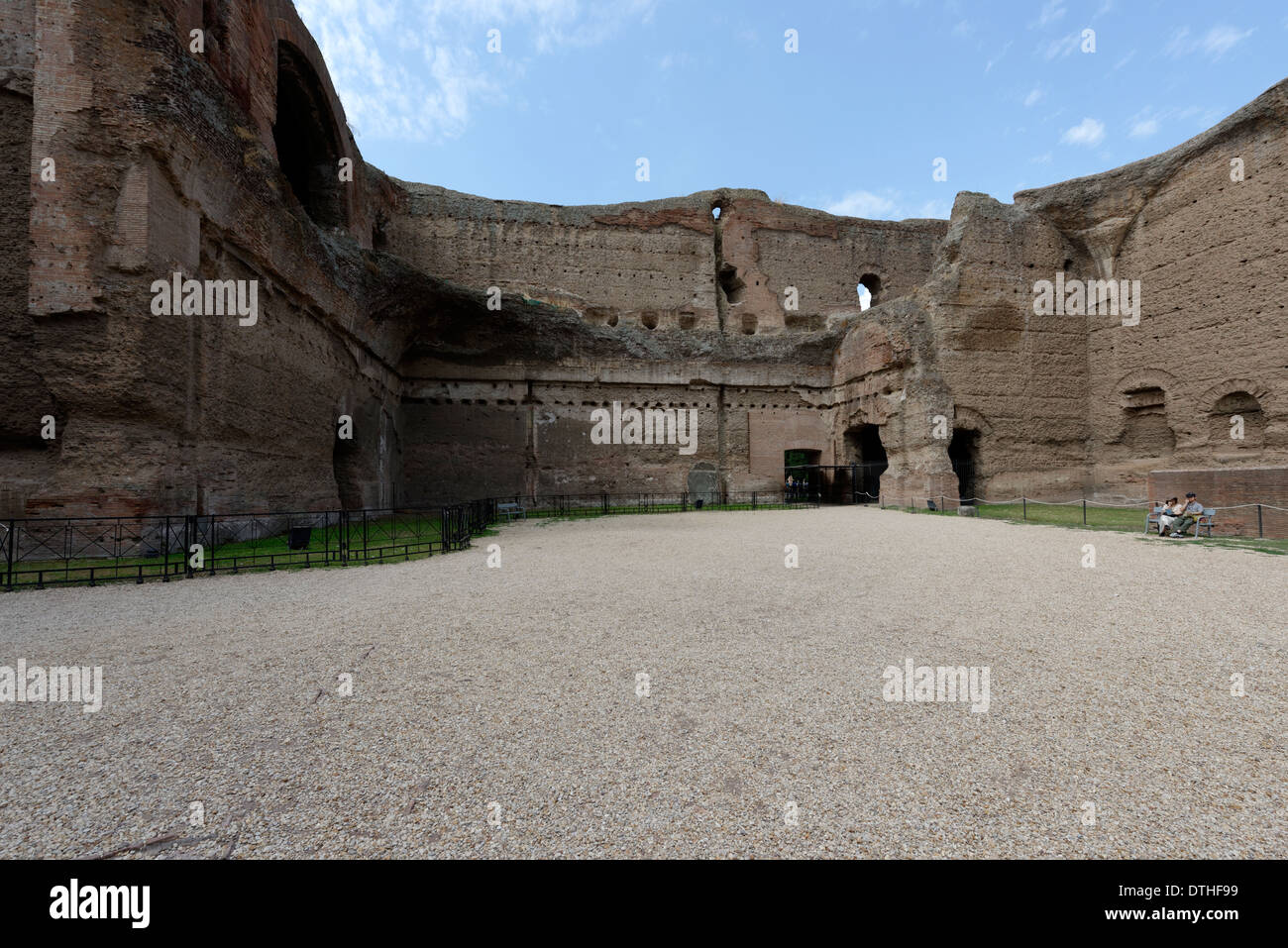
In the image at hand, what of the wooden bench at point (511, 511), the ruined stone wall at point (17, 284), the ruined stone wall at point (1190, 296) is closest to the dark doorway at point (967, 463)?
the ruined stone wall at point (1190, 296)

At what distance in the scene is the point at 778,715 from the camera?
8.98 ft

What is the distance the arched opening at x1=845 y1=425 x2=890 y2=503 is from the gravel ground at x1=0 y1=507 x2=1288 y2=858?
1532 centimetres

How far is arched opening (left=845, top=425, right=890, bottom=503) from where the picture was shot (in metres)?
20.6

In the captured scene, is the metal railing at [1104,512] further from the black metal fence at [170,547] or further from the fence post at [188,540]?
the fence post at [188,540]

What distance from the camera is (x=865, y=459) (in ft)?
70.1

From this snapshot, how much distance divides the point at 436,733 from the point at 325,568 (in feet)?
18.7

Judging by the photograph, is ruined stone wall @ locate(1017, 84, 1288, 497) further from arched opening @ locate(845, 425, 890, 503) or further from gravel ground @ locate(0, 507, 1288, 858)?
gravel ground @ locate(0, 507, 1288, 858)

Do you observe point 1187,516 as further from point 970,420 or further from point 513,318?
point 513,318

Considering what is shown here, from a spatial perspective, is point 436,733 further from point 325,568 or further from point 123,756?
point 325,568

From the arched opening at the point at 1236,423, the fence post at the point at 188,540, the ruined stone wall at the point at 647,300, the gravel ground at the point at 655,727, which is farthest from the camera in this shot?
the ruined stone wall at the point at 647,300

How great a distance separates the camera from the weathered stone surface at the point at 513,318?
794cm

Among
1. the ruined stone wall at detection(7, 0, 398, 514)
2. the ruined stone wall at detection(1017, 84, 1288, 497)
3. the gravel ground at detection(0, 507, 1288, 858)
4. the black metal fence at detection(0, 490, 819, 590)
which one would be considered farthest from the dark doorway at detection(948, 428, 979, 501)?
the ruined stone wall at detection(7, 0, 398, 514)

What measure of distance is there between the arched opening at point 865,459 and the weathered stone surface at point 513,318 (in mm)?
157

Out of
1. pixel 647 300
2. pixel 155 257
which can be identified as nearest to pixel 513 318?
pixel 647 300
